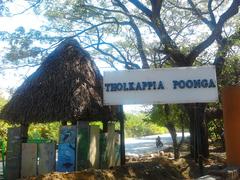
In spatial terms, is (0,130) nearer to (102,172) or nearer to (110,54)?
(110,54)

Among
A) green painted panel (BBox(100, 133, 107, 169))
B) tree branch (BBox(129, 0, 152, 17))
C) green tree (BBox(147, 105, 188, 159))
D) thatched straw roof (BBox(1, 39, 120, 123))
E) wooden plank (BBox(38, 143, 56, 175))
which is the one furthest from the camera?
green tree (BBox(147, 105, 188, 159))

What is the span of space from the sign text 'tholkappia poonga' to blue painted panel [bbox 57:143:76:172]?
6.97 ft

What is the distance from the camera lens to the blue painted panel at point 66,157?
13984 mm

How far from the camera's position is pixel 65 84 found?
47.7 feet

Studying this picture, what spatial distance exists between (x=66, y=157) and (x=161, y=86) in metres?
3.60

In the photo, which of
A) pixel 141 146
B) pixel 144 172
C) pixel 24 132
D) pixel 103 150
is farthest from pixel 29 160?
pixel 141 146

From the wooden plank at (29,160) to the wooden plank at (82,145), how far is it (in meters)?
1.53

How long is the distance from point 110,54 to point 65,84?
6.46m

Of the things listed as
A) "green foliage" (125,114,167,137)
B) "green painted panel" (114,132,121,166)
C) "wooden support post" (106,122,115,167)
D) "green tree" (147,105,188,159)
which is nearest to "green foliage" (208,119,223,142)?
"green tree" (147,105,188,159)

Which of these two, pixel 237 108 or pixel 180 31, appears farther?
pixel 180 31

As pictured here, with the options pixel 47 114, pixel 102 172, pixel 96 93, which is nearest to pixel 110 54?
pixel 96 93

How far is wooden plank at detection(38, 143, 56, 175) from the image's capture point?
47.1 ft

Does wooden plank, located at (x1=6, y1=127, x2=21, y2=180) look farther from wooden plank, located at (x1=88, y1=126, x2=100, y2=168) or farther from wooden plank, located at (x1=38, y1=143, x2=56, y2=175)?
wooden plank, located at (x1=88, y1=126, x2=100, y2=168)

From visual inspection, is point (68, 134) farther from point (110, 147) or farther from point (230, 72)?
point (230, 72)
